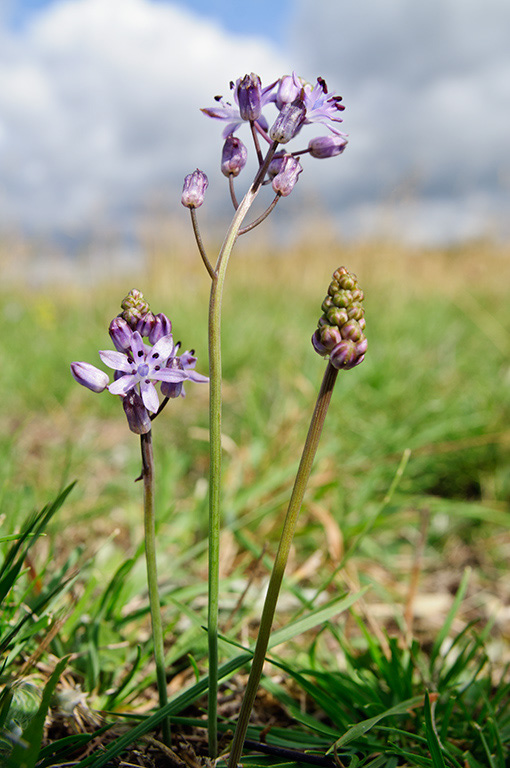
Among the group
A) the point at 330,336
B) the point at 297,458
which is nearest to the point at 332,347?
the point at 330,336

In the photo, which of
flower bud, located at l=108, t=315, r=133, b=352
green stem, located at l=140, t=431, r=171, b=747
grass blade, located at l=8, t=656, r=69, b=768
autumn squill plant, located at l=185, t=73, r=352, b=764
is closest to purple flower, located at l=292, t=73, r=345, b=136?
autumn squill plant, located at l=185, t=73, r=352, b=764

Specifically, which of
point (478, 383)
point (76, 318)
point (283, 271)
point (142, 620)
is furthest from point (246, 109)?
point (283, 271)

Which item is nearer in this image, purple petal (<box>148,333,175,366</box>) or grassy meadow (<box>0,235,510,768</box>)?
purple petal (<box>148,333,175,366</box>)

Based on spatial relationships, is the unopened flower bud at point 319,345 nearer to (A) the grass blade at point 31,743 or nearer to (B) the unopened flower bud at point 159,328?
(B) the unopened flower bud at point 159,328

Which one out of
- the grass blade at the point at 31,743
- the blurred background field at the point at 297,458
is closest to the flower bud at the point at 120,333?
the grass blade at the point at 31,743

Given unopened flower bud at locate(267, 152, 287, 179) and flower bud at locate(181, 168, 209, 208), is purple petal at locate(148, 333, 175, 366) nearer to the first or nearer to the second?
flower bud at locate(181, 168, 209, 208)

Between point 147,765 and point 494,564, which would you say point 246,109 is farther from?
point 494,564
